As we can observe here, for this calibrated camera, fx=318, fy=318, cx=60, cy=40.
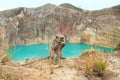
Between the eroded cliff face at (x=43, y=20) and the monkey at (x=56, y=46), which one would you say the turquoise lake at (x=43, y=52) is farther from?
the eroded cliff face at (x=43, y=20)

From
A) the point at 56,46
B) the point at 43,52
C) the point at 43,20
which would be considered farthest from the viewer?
Answer: the point at 43,20

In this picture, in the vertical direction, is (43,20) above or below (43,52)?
above

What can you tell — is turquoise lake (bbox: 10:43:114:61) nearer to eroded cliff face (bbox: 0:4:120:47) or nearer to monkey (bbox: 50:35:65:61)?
monkey (bbox: 50:35:65:61)

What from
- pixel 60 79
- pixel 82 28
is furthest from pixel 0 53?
pixel 82 28

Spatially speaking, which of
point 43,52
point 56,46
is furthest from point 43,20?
point 56,46

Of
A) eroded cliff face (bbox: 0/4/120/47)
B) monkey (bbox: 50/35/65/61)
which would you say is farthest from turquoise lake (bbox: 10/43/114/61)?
eroded cliff face (bbox: 0/4/120/47)

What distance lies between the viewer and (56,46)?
30.0ft

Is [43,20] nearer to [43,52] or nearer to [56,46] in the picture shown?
[43,52]

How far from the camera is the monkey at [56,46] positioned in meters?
→ 9.07

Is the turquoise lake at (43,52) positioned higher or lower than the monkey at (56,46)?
lower

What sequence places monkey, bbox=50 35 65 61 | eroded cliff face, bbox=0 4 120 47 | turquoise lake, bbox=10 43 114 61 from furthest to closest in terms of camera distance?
eroded cliff face, bbox=0 4 120 47 < turquoise lake, bbox=10 43 114 61 < monkey, bbox=50 35 65 61

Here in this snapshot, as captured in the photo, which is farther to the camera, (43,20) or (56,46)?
(43,20)

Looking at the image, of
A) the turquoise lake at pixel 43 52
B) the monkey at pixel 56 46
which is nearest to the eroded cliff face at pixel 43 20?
the turquoise lake at pixel 43 52

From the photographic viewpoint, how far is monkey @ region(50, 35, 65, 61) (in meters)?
9.07
